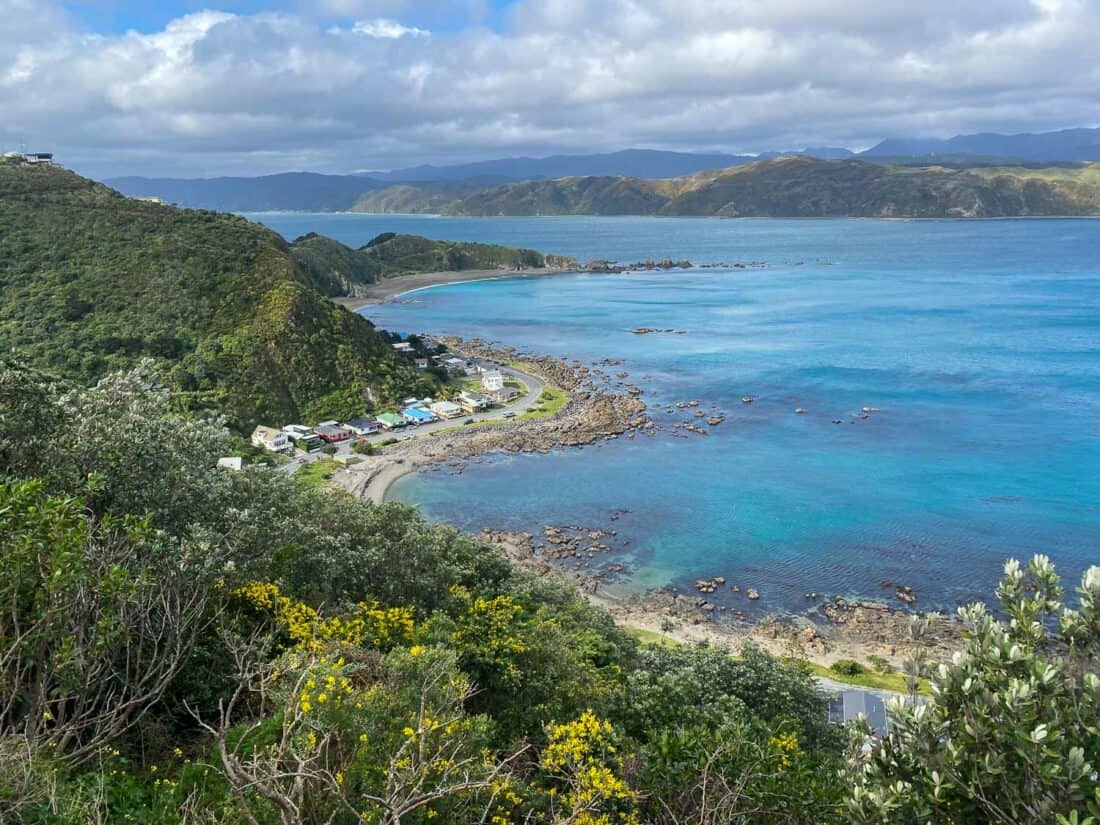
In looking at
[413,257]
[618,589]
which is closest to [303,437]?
[618,589]

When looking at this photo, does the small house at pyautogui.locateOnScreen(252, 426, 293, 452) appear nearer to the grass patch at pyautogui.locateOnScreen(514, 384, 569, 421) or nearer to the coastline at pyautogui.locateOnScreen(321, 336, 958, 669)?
the coastline at pyautogui.locateOnScreen(321, 336, 958, 669)

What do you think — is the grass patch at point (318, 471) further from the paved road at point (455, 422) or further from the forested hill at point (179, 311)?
the forested hill at point (179, 311)

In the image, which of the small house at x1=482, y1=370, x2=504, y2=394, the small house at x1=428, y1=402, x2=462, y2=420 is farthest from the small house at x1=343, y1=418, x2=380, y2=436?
the small house at x1=482, y1=370, x2=504, y2=394

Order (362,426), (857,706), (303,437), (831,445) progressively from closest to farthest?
(857,706), (303,437), (831,445), (362,426)

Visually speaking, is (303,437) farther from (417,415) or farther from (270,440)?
(417,415)

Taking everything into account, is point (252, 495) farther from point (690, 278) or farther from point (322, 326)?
point (690, 278)

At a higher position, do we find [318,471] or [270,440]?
[270,440]

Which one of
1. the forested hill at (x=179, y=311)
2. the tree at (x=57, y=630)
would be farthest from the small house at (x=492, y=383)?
the tree at (x=57, y=630)

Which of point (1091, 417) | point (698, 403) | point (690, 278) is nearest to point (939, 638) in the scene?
point (698, 403)
